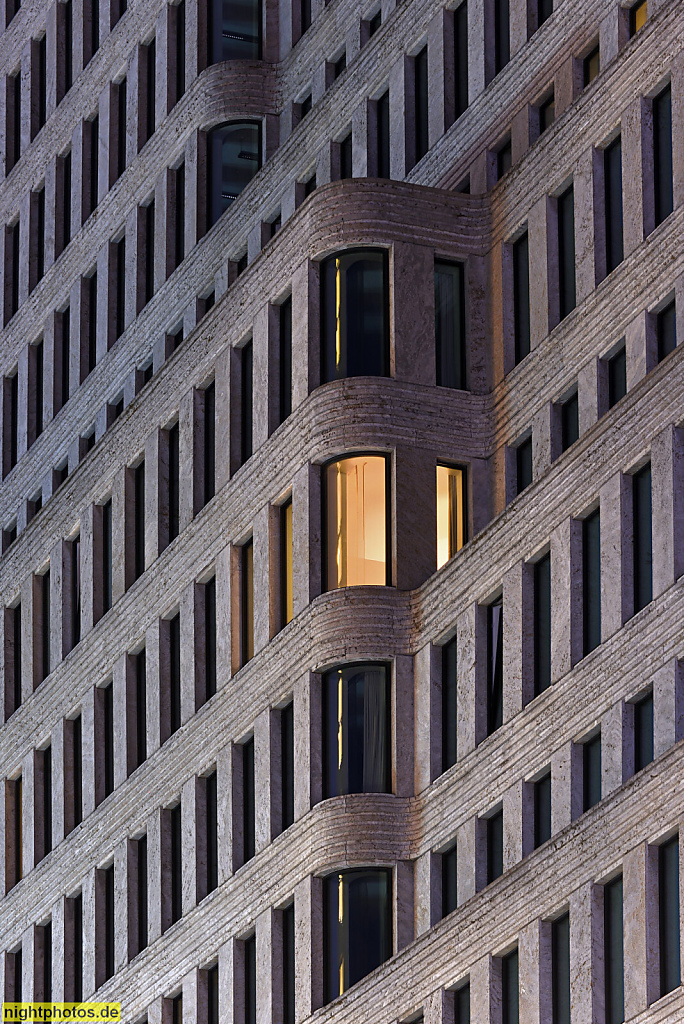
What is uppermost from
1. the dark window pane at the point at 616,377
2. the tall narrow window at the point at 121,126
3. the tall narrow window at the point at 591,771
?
the tall narrow window at the point at 121,126

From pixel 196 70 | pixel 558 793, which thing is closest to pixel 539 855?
pixel 558 793

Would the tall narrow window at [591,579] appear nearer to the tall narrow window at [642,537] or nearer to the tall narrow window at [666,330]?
the tall narrow window at [642,537]

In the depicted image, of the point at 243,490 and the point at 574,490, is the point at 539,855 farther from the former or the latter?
the point at 243,490

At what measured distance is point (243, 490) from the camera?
244 ft

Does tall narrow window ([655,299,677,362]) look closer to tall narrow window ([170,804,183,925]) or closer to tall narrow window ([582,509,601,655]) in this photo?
tall narrow window ([582,509,601,655])

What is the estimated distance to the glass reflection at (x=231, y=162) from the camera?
8194 cm

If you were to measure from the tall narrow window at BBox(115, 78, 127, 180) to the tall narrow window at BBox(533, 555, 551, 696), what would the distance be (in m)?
25.9

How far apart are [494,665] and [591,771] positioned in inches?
179

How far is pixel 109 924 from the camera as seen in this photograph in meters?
79.2

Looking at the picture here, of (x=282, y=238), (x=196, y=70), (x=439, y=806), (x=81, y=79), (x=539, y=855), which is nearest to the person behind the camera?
(x=539, y=855)

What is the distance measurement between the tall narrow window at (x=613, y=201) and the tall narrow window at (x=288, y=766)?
12.8 m

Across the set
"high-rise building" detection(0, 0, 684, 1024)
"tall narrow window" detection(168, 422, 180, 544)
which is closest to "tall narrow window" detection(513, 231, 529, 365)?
"high-rise building" detection(0, 0, 684, 1024)

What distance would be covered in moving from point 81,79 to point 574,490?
3093 centimetres

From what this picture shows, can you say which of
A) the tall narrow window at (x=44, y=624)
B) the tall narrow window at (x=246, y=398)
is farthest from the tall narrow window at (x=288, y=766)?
the tall narrow window at (x=44, y=624)
